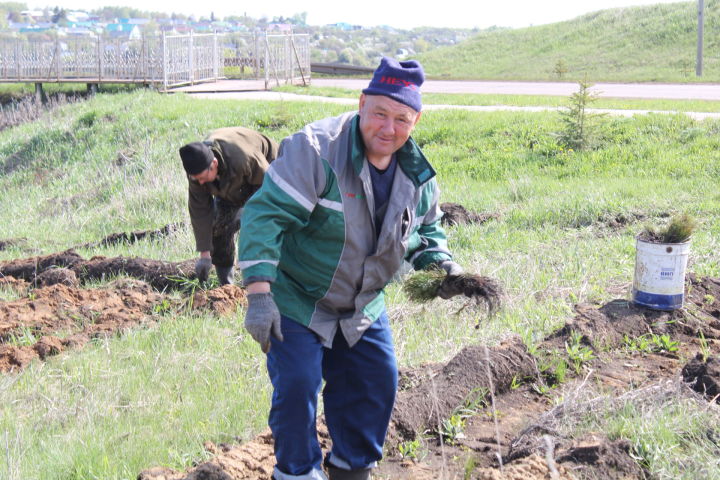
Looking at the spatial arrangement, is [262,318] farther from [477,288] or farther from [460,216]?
[460,216]

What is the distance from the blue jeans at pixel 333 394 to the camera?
11.1 ft

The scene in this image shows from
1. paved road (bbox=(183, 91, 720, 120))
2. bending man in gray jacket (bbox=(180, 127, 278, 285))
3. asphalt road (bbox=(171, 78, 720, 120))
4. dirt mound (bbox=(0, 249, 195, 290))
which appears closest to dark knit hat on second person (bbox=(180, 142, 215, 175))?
bending man in gray jacket (bbox=(180, 127, 278, 285))

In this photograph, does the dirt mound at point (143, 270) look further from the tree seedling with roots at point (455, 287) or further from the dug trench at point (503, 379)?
the tree seedling with roots at point (455, 287)

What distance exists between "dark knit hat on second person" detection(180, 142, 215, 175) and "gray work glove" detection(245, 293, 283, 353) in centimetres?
330

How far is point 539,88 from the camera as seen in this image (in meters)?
22.6

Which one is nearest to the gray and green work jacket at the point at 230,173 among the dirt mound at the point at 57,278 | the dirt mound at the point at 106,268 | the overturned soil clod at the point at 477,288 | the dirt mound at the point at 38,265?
the dirt mound at the point at 106,268

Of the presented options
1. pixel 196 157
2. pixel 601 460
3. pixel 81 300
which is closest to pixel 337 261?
pixel 601 460

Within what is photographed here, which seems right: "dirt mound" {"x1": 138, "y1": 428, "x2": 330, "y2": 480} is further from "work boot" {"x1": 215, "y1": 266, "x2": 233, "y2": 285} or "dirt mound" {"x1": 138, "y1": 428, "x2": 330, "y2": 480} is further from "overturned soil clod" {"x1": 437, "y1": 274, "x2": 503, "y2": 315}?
"work boot" {"x1": 215, "y1": 266, "x2": 233, "y2": 285}

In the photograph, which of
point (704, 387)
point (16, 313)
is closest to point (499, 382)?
point (704, 387)

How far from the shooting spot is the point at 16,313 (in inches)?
283

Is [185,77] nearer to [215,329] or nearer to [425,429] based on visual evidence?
[215,329]

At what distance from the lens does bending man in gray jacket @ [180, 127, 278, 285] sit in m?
6.52

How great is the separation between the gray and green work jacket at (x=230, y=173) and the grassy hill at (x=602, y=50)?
19.0 meters

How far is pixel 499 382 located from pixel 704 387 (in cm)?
109
